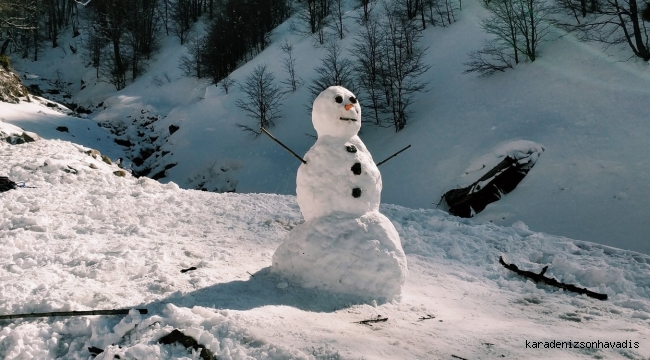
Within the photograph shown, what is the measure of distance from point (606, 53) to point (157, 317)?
17622 mm

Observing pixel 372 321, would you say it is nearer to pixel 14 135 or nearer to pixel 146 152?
pixel 14 135

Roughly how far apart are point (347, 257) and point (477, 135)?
486 inches

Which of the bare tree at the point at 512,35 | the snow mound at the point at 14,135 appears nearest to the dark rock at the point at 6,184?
the snow mound at the point at 14,135

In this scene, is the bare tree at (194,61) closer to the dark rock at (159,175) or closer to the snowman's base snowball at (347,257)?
the dark rock at (159,175)

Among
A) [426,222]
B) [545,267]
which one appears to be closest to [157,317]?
[545,267]

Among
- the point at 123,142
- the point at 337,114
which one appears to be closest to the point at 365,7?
the point at 123,142

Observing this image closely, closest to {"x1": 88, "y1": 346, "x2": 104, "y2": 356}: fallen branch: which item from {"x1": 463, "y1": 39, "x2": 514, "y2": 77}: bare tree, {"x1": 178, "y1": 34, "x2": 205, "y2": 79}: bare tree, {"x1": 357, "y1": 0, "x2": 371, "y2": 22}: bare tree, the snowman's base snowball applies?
the snowman's base snowball

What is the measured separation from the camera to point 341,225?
5.04 meters

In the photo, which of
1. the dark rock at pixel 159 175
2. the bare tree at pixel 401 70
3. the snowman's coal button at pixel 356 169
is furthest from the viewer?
the dark rock at pixel 159 175

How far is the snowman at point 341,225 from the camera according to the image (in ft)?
16.1

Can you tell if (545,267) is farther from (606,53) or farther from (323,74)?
(323,74)

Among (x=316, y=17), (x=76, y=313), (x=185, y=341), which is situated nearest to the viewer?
(x=185, y=341)

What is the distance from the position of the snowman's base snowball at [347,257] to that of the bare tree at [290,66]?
774 inches

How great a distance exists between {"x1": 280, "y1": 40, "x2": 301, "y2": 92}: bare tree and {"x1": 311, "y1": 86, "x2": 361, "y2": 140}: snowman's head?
19165 mm
